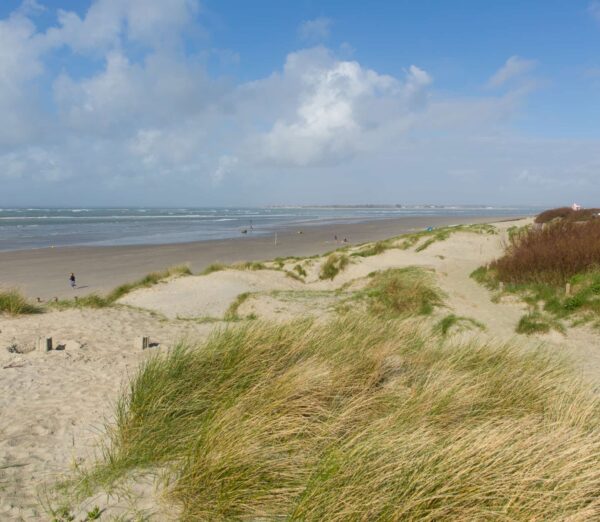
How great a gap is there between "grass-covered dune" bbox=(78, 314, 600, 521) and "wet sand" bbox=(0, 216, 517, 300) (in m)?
15.1

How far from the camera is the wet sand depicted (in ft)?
71.6

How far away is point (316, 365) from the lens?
15.8 ft

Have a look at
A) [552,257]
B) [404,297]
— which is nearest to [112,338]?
[404,297]

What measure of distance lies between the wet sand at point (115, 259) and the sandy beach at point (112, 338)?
11.3 inches

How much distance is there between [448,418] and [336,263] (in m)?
17.0

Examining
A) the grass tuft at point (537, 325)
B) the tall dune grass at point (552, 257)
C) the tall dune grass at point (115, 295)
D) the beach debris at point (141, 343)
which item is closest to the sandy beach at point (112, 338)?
the beach debris at point (141, 343)

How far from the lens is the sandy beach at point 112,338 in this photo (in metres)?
3.67

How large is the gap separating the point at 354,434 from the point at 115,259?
28.5m

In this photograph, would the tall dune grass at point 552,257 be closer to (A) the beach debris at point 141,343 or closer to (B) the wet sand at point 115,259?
(A) the beach debris at point 141,343

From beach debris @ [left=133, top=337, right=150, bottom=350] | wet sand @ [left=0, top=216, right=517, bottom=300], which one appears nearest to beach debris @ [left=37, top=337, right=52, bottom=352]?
beach debris @ [left=133, top=337, right=150, bottom=350]

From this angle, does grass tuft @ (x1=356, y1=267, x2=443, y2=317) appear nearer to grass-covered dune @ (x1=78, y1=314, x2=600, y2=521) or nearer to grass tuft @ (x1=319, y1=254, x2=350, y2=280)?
grass-covered dune @ (x1=78, y1=314, x2=600, y2=521)

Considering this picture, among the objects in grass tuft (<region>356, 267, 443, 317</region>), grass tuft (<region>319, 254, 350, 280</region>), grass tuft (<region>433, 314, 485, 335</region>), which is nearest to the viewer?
grass tuft (<region>433, 314, 485, 335</region>)

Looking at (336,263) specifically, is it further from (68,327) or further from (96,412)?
(96,412)

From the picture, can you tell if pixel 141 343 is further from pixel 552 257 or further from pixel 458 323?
pixel 552 257
